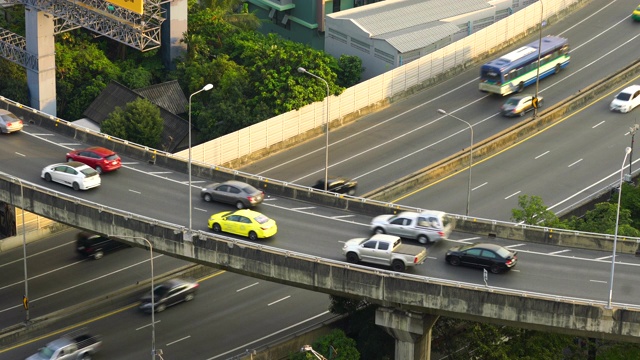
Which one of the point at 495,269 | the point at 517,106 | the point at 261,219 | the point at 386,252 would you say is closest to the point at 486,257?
the point at 495,269

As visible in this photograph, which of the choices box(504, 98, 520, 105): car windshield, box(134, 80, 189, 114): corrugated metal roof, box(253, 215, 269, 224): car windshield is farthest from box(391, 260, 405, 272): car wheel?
box(134, 80, 189, 114): corrugated metal roof

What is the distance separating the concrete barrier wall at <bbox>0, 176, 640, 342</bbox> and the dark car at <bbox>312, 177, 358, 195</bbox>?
23.5 m

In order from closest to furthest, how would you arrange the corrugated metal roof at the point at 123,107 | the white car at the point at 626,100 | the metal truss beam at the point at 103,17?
the metal truss beam at the point at 103,17 → the corrugated metal roof at the point at 123,107 → the white car at the point at 626,100

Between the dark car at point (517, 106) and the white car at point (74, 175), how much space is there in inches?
1667

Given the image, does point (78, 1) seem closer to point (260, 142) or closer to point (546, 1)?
point (260, 142)

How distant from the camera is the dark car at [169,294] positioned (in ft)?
309

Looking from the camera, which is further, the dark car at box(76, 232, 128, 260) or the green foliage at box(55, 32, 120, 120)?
the green foliage at box(55, 32, 120, 120)

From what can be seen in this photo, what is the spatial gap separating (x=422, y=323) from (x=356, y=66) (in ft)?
152

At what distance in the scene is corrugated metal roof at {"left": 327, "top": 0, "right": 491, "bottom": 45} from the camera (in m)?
127

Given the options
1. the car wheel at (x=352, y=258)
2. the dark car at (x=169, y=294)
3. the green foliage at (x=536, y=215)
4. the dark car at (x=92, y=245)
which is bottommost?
the dark car at (x=169, y=294)

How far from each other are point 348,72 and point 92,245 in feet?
108

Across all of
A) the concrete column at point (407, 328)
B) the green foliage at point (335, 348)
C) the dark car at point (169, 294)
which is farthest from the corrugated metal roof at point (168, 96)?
the concrete column at point (407, 328)

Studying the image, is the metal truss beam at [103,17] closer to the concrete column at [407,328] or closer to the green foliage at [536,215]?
the green foliage at [536,215]

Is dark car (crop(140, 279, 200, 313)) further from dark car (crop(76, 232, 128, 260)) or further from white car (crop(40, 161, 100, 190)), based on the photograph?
white car (crop(40, 161, 100, 190))
